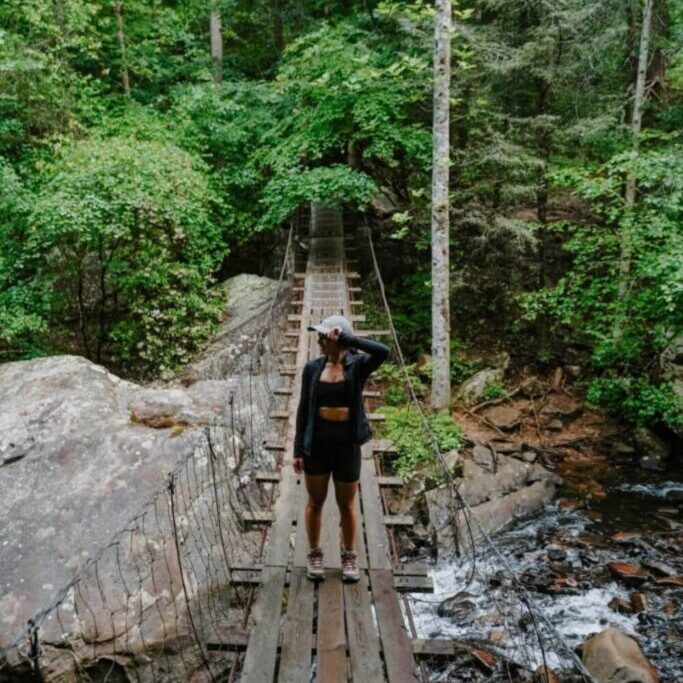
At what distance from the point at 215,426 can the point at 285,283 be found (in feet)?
16.3

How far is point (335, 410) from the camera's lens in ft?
10.4

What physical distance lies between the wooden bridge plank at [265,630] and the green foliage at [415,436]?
3632 mm

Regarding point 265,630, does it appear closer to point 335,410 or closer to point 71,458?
point 335,410

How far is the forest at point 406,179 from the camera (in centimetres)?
775

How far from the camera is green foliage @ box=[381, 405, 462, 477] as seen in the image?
7133 millimetres

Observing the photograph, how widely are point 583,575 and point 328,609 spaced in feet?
11.5

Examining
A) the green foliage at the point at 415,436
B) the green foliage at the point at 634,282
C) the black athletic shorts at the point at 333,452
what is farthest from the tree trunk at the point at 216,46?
the black athletic shorts at the point at 333,452

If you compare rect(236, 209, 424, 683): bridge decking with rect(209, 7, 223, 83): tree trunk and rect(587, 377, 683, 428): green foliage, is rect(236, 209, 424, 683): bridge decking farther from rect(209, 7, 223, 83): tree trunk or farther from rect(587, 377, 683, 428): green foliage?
rect(209, 7, 223, 83): tree trunk

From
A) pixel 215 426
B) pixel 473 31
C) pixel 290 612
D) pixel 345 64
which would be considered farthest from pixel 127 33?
pixel 290 612

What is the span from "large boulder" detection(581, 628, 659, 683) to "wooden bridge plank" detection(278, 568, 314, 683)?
238 centimetres

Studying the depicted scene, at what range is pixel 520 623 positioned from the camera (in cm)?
481

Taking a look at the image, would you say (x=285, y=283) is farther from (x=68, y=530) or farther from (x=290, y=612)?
(x=290, y=612)

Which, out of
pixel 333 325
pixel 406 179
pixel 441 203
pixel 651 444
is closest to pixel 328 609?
pixel 333 325

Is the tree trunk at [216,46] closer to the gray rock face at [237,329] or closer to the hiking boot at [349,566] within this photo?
the gray rock face at [237,329]
